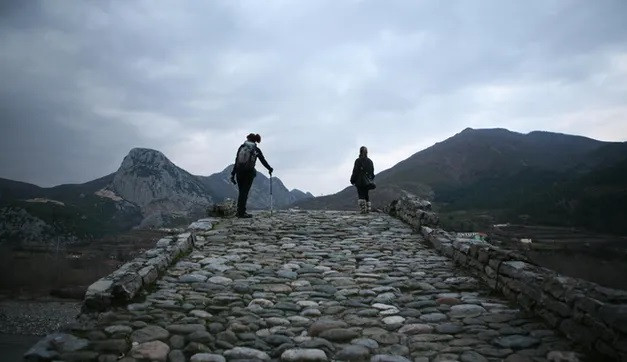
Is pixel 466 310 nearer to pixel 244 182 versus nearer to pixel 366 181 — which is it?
pixel 244 182

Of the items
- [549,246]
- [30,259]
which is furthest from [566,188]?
[30,259]

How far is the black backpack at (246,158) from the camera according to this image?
13017mm

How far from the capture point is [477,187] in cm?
17188

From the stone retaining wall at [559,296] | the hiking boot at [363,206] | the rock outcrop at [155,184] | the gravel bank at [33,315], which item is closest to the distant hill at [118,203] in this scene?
the rock outcrop at [155,184]

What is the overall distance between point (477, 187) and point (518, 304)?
18025 centimetres

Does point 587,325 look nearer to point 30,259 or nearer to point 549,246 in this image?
point 549,246

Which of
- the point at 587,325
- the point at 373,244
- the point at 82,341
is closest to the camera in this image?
the point at 587,325

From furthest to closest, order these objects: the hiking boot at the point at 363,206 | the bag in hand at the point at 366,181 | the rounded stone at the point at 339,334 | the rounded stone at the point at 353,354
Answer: the hiking boot at the point at 363,206 < the bag in hand at the point at 366,181 < the rounded stone at the point at 339,334 < the rounded stone at the point at 353,354

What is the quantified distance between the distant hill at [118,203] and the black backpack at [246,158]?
411 feet

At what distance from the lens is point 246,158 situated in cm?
1304

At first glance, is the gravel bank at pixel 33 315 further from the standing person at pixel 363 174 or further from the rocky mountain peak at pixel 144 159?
the rocky mountain peak at pixel 144 159

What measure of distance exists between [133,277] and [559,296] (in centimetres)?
585

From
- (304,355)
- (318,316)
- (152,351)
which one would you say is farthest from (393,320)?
(152,351)

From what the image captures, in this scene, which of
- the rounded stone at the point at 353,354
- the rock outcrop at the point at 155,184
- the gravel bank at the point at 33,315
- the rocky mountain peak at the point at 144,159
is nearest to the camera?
the rounded stone at the point at 353,354
